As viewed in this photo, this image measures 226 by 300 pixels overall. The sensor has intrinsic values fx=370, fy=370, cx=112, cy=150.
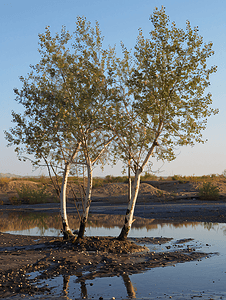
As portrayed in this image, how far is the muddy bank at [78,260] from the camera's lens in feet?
30.4

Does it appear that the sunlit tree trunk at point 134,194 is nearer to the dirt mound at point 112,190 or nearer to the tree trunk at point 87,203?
the tree trunk at point 87,203

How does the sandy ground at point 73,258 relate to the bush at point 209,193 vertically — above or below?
below

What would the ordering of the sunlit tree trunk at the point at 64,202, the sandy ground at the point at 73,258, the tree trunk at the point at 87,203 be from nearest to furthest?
the sandy ground at the point at 73,258 → the tree trunk at the point at 87,203 → the sunlit tree trunk at the point at 64,202

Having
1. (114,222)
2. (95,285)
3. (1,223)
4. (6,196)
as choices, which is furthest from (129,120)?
(6,196)

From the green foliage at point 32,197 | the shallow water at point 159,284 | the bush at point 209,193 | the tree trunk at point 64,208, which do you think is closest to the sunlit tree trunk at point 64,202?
the tree trunk at point 64,208

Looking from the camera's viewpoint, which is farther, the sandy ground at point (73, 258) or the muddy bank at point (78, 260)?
the sandy ground at point (73, 258)

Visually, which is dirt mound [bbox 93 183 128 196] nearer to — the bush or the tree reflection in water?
the bush

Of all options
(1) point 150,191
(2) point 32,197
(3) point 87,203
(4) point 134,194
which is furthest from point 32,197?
(4) point 134,194

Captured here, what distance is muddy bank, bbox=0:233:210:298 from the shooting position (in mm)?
9258

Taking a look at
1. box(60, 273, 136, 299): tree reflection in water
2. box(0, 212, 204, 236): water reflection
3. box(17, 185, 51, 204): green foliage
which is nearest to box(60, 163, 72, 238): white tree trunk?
box(0, 212, 204, 236): water reflection

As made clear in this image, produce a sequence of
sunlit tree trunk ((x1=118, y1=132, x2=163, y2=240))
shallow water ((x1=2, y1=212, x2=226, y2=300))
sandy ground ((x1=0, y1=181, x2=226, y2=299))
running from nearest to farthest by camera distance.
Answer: shallow water ((x1=2, y1=212, x2=226, y2=300)) < sandy ground ((x1=0, y1=181, x2=226, y2=299)) < sunlit tree trunk ((x1=118, y1=132, x2=163, y2=240))

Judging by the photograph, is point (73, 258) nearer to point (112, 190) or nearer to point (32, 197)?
point (32, 197)

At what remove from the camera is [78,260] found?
1119 cm

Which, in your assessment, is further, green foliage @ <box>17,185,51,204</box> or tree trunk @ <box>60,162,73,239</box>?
green foliage @ <box>17,185,51,204</box>
